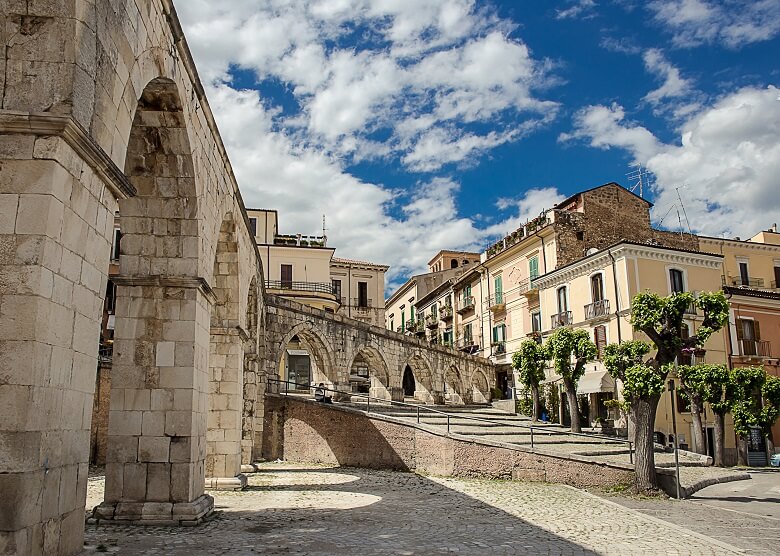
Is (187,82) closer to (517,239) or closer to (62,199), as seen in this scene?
(62,199)

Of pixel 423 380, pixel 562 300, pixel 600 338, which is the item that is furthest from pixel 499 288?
pixel 600 338

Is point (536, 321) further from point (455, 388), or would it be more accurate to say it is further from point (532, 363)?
point (532, 363)

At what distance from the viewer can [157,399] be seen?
9492 millimetres

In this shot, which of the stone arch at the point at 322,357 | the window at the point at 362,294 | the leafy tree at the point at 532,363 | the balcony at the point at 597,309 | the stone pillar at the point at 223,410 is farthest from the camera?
the window at the point at 362,294

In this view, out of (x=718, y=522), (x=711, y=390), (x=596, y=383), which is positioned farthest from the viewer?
A: (x=596, y=383)

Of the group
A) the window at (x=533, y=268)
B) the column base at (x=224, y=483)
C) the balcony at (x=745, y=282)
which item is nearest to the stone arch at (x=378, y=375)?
the window at (x=533, y=268)

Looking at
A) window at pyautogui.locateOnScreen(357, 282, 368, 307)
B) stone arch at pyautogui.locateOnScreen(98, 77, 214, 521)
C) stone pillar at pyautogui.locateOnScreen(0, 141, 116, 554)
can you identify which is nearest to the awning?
stone arch at pyautogui.locateOnScreen(98, 77, 214, 521)

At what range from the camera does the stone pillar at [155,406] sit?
365 inches

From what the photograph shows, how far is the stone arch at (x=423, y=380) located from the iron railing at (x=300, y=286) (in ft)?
36.6

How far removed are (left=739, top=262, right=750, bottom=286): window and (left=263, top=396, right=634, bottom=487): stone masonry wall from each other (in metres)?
23.8

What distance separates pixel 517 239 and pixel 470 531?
2890 centimetres

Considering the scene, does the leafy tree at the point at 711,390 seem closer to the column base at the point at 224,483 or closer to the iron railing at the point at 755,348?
the iron railing at the point at 755,348

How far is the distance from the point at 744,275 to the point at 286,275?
25590 mm

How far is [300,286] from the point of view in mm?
42406
